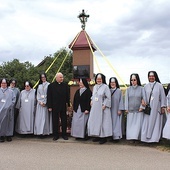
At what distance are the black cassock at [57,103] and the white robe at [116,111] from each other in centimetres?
129

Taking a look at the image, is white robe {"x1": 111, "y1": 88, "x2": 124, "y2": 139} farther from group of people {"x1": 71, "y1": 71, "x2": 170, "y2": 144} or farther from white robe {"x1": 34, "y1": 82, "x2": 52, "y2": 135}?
white robe {"x1": 34, "y1": 82, "x2": 52, "y2": 135}

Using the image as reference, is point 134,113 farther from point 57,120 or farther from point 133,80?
point 57,120

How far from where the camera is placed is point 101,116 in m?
7.42

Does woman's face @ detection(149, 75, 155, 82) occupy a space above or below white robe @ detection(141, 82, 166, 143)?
above

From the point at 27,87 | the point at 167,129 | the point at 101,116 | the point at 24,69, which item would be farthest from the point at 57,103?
the point at 24,69

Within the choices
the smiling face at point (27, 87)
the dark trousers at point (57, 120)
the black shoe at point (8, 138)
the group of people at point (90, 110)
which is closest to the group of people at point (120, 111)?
the group of people at point (90, 110)

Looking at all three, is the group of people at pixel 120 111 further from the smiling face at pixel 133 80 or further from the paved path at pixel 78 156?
the paved path at pixel 78 156

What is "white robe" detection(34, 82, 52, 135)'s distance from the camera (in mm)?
8078

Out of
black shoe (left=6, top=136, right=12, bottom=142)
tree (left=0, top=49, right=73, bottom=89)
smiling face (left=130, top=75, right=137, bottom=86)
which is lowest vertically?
black shoe (left=6, top=136, right=12, bottom=142)

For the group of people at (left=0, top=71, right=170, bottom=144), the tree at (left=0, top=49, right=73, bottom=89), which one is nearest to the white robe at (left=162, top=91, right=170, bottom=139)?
the group of people at (left=0, top=71, right=170, bottom=144)

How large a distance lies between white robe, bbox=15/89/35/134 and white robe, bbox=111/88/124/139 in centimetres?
221

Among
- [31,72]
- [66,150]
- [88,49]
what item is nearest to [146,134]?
[66,150]

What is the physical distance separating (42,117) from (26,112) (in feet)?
1.60

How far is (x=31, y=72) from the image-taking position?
29.0 meters
